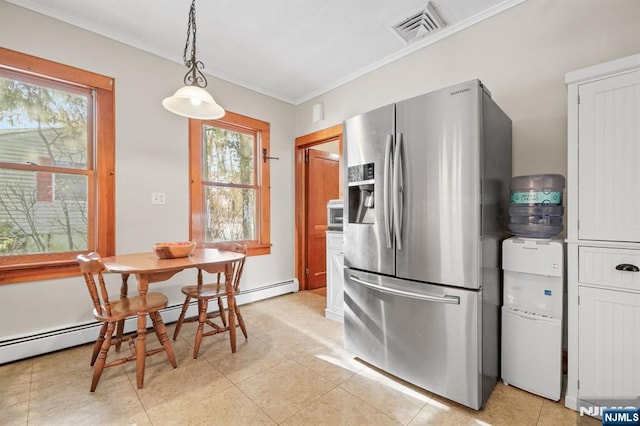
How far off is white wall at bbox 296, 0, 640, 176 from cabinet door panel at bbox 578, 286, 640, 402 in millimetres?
918

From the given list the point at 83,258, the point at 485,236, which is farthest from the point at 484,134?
the point at 83,258

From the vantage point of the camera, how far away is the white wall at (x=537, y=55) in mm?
1852

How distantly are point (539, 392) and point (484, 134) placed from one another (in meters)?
1.63

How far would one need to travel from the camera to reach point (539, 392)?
175 cm

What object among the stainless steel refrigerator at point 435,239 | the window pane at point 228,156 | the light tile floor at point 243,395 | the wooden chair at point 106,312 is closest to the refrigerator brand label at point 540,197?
the stainless steel refrigerator at point 435,239

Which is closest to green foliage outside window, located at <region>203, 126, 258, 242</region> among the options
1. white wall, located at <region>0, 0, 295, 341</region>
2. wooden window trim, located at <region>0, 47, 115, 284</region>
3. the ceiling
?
white wall, located at <region>0, 0, 295, 341</region>

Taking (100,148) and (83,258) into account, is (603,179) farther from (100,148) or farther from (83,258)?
(100,148)

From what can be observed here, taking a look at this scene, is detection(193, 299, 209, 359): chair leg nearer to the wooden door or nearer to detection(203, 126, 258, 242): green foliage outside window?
detection(203, 126, 258, 242): green foliage outside window

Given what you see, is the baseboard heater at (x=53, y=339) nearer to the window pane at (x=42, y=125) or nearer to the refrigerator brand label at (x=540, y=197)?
the window pane at (x=42, y=125)

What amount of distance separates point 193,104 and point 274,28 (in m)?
1.08

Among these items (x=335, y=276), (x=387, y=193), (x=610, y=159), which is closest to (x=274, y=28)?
(x=387, y=193)

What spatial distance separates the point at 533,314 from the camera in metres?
1.78

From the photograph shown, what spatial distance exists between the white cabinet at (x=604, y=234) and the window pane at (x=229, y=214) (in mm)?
3223

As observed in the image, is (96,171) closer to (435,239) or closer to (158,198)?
(158,198)
